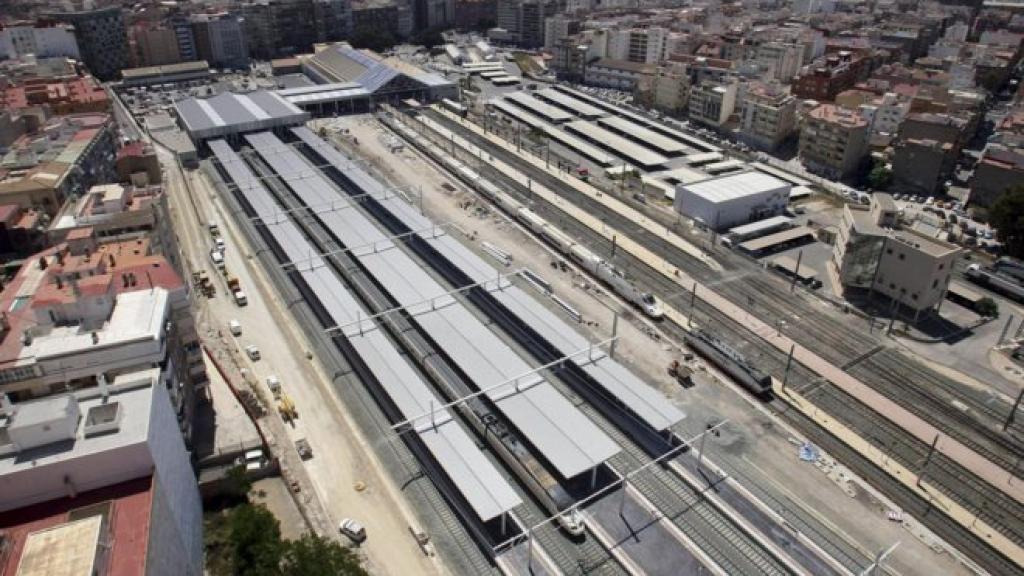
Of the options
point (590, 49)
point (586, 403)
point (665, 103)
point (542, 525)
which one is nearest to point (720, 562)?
point (542, 525)

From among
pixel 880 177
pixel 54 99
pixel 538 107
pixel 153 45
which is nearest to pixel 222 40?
pixel 153 45

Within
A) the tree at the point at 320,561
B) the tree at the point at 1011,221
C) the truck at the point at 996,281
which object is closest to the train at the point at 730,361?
the tree at the point at 320,561

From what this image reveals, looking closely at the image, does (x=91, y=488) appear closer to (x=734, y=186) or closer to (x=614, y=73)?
(x=734, y=186)

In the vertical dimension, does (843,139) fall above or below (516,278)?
above

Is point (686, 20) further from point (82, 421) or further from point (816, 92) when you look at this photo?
point (82, 421)

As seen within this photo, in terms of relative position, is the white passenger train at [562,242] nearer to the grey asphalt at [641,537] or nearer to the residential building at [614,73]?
the grey asphalt at [641,537]

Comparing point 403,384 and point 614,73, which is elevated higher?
point 614,73

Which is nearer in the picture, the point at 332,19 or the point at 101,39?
the point at 101,39
